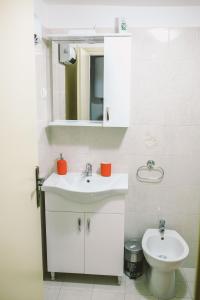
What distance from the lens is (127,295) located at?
2275 millimetres

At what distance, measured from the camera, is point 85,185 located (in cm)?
239

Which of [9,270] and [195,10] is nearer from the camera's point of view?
[9,270]

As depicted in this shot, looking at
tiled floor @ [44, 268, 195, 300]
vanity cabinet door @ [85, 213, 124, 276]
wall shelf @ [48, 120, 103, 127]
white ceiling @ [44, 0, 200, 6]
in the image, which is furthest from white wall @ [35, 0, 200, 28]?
tiled floor @ [44, 268, 195, 300]

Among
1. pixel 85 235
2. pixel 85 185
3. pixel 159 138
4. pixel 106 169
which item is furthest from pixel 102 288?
pixel 159 138

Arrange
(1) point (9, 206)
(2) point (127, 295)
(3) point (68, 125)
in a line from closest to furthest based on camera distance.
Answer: (1) point (9, 206) < (2) point (127, 295) < (3) point (68, 125)

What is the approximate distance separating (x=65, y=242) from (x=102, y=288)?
1.64ft

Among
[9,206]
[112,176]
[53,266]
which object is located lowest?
[53,266]

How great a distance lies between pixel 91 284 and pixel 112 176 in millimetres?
942

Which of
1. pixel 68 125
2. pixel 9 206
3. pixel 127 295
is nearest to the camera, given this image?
pixel 9 206

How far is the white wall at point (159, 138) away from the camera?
236 cm

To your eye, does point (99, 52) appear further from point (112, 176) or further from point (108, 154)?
point (112, 176)

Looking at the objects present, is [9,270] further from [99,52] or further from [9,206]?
[99,52]

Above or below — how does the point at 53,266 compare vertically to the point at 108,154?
below

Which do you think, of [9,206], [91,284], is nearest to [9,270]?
[9,206]
